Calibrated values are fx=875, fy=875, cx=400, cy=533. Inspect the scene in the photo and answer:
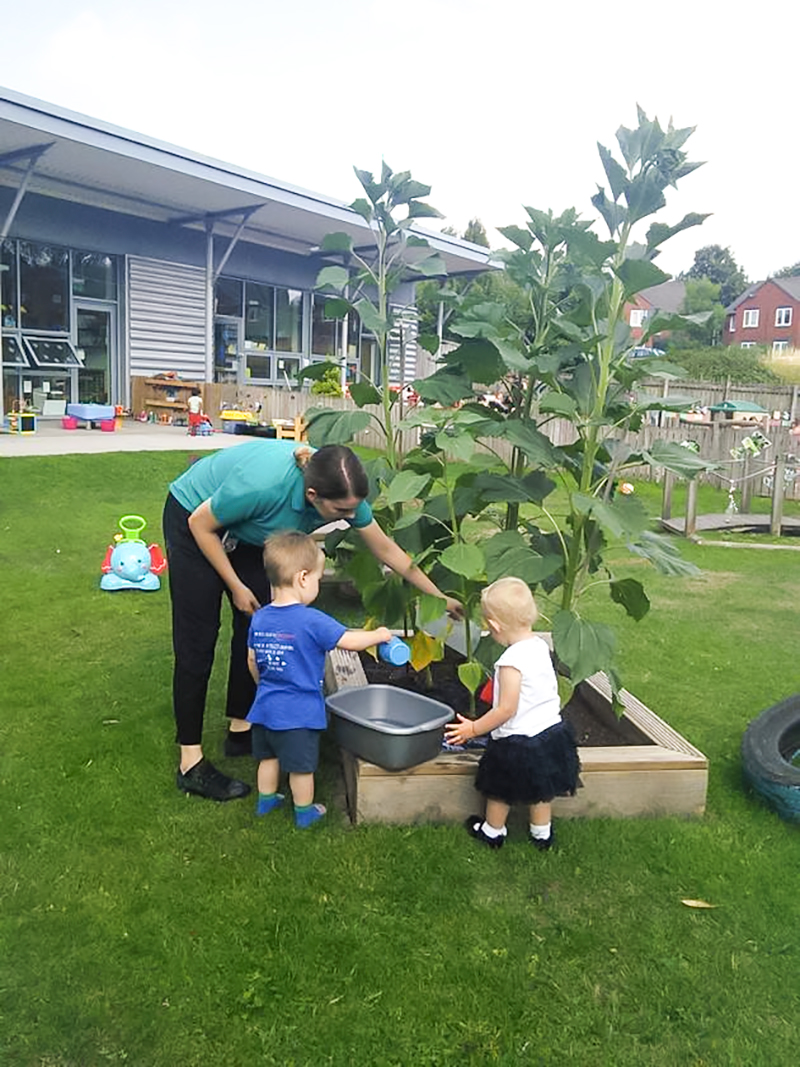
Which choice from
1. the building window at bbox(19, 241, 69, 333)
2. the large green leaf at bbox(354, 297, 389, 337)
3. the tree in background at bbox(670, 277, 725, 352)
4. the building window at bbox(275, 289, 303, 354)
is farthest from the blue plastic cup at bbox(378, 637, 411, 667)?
the tree in background at bbox(670, 277, 725, 352)

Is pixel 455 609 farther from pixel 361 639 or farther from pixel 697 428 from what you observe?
pixel 697 428

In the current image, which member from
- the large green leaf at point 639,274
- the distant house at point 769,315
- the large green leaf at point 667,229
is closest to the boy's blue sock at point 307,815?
the large green leaf at point 639,274

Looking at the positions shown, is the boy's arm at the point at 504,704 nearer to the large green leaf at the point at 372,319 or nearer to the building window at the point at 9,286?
the large green leaf at the point at 372,319

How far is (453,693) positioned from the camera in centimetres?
364

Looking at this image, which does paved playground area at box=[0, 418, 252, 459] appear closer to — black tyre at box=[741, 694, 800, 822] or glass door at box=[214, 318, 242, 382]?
glass door at box=[214, 318, 242, 382]

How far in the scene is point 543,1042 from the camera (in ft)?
6.69

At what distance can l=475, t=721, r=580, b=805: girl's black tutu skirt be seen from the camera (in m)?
2.73

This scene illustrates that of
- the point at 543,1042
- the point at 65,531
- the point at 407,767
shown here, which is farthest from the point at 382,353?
the point at 65,531

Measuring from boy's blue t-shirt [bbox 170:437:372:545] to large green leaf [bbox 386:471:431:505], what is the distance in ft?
0.38

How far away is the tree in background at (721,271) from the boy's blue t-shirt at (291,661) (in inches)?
3345

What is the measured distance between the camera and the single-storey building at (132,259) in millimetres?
13820

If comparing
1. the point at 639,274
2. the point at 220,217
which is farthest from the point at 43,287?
the point at 639,274

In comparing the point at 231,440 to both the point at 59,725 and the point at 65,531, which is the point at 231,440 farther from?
the point at 59,725

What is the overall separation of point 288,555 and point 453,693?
1.16 meters
